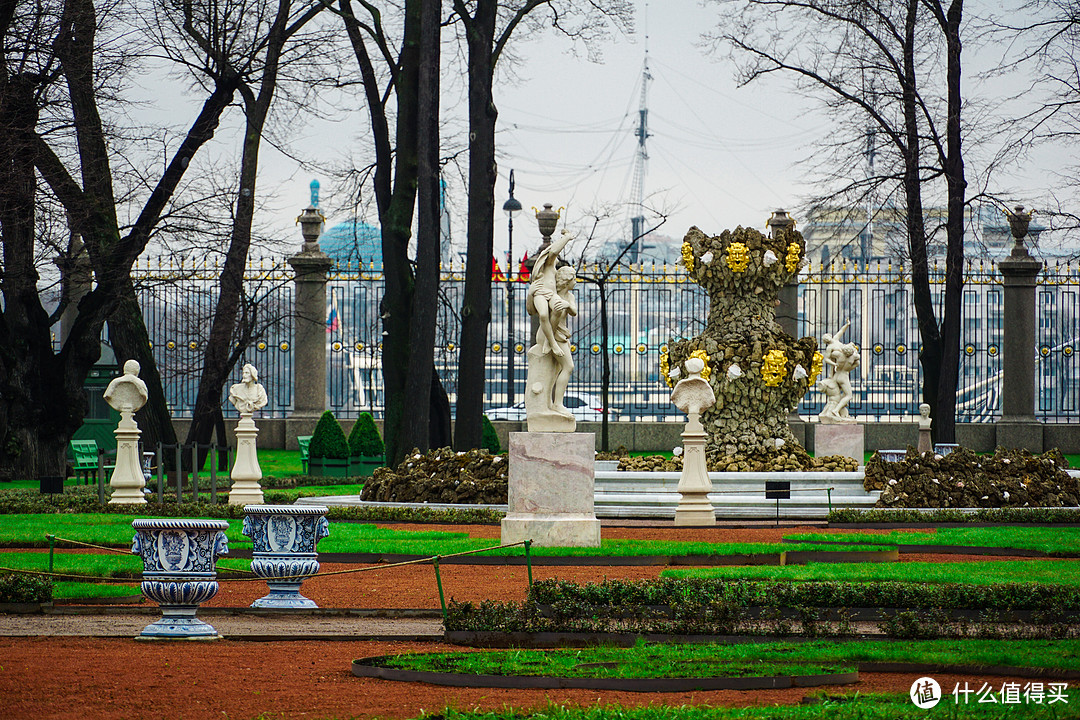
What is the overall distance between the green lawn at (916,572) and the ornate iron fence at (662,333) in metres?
19.1

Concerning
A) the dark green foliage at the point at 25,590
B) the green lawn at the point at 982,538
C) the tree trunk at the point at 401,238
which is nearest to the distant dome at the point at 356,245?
the tree trunk at the point at 401,238

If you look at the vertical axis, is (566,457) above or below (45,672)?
above

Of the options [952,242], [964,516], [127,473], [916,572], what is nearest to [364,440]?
[127,473]

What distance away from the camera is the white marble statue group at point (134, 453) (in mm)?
20703

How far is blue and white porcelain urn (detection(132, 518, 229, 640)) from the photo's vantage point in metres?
9.84

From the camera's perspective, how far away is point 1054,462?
22.0m

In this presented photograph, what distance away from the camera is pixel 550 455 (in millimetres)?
15359

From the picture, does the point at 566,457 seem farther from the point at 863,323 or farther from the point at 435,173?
the point at 863,323

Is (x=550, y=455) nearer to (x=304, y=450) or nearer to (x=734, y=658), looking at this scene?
(x=734, y=658)

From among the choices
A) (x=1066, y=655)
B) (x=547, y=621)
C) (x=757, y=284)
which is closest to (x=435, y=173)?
(x=757, y=284)

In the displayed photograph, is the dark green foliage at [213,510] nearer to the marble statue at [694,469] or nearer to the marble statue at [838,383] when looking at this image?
the marble statue at [694,469]

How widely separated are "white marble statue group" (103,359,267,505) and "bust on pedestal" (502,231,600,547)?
6.61 m

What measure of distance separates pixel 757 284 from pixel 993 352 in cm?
1205

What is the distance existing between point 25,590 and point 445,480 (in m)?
10.5
